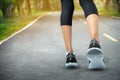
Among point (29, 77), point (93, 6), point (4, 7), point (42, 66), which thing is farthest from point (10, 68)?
point (4, 7)

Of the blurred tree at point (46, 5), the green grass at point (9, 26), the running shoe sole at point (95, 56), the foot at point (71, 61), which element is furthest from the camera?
the blurred tree at point (46, 5)

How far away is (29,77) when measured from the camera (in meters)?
4.95

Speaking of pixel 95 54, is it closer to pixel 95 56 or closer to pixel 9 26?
pixel 95 56

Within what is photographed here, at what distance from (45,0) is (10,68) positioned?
79.0 meters

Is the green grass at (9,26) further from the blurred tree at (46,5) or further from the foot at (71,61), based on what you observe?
the blurred tree at (46,5)

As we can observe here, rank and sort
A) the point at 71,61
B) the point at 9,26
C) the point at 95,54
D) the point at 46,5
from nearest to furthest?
the point at 95,54
the point at 71,61
the point at 9,26
the point at 46,5

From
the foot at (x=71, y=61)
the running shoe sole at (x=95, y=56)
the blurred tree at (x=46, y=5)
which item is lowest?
the blurred tree at (x=46, y=5)

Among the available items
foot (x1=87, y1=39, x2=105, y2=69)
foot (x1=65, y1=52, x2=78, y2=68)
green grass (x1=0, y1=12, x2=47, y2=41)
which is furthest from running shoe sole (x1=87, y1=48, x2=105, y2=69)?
green grass (x1=0, y1=12, x2=47, y2=41)

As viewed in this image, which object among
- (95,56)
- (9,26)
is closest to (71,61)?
(95,56)

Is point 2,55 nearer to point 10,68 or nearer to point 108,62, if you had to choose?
point 10,68

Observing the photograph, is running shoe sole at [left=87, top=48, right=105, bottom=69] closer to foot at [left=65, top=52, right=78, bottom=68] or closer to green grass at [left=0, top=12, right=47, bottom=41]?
foot at [left=65, top=52, right=78, bottom=68]

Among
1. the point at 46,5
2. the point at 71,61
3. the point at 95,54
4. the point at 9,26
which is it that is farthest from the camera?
the point at 46,5

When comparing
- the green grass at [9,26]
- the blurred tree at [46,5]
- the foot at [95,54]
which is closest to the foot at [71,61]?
the foot at [95,54]

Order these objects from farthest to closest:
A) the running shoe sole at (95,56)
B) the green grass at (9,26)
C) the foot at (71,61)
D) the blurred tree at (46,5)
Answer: the blurred tree at (46,5) → the green grass at (9,26) → the foot at (71,61) → the running shoe sole at (95,56)
